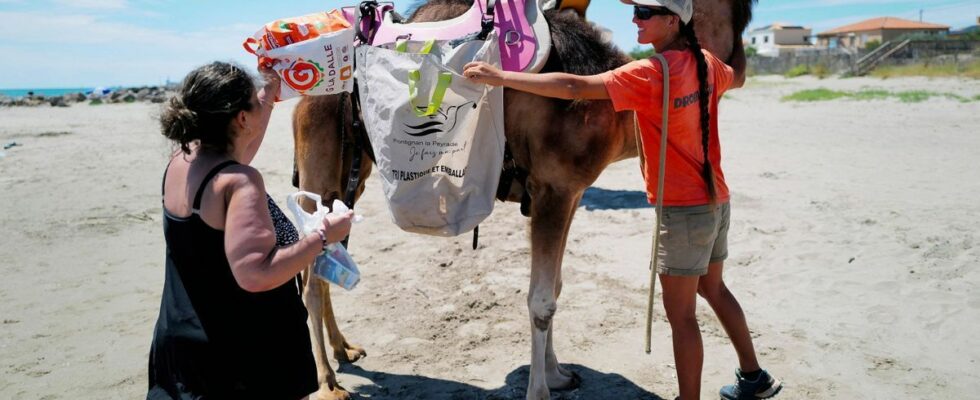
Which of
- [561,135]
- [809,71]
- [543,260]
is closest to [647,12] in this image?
[561,135]

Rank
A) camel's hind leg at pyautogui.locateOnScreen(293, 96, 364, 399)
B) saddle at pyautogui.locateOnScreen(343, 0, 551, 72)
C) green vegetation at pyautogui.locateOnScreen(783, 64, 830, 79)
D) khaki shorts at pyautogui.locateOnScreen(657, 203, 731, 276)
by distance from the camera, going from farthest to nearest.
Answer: green vegetation at pyautogui.locateOnScreen(783, 64, 830, 79), camel's hind leg at pyautogui.locateOnScreen(293, 96, 364, 399), saddle at pyautogui.locateOnScreen(343, 0, 551, 72), khaki shorts at pyautogui.locateOnScreen(657, 203, 731, 276)

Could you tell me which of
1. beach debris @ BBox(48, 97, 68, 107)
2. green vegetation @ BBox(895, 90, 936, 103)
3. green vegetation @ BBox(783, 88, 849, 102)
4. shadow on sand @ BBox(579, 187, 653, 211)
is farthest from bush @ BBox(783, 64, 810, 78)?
beach debris @ BBox(48, 97, 68, 107)

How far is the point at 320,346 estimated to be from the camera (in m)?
4.04

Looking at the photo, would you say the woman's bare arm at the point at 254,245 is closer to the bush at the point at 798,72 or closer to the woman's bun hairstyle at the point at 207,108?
the woman's bun hairstyle at the point at 207,108

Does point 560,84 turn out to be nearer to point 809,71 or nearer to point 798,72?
point 798,72

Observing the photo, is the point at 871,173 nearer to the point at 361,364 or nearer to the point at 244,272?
the point at 361,364

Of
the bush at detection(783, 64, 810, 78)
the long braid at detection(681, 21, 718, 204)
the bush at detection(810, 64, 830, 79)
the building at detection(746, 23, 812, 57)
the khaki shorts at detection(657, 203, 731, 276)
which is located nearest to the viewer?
the long braid at detection(681, 21, 718, 204)

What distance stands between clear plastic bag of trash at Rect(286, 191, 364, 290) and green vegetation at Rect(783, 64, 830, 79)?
36.1m

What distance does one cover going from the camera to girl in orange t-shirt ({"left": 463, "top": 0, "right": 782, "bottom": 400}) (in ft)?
8.75

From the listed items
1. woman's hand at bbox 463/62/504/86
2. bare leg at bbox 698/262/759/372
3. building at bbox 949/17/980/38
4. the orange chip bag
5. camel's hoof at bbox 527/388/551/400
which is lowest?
camel's hoof at bbox 527/388/551/400

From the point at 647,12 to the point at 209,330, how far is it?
212cm

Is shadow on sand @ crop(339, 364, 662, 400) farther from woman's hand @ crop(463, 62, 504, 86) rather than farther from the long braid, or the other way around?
woman's hand @ crop(463, 62, 504, 86)

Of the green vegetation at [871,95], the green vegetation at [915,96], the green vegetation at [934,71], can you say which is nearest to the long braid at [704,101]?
the green vegetation at [915,96]

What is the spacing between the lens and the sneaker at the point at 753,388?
354 cm
